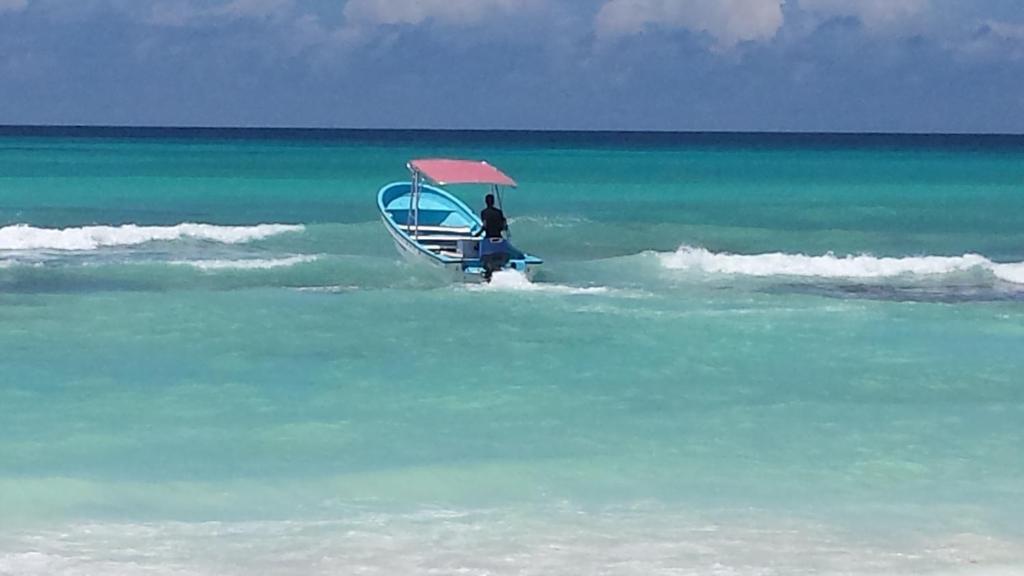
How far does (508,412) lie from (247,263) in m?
11.0

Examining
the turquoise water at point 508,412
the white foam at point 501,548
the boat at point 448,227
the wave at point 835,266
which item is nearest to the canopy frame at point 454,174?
the boat at point 448,227

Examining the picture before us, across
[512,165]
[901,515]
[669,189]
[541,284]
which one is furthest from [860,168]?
[901,515]

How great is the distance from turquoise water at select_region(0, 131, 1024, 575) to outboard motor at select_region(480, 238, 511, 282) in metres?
0.21

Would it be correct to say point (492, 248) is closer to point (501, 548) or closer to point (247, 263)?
point (247, 263)

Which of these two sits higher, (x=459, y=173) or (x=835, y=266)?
(x=459, y=173)

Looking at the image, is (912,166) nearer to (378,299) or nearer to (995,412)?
(378,299)

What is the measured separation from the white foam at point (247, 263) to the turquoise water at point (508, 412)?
0.19 m

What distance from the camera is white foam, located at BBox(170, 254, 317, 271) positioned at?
20.3 metres

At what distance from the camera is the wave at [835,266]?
20500mm

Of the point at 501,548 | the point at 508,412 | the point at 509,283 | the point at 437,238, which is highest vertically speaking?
the point at 437,238

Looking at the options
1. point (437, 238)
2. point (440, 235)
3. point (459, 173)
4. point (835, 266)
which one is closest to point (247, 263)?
point (440, 235)

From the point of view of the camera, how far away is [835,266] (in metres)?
21.1

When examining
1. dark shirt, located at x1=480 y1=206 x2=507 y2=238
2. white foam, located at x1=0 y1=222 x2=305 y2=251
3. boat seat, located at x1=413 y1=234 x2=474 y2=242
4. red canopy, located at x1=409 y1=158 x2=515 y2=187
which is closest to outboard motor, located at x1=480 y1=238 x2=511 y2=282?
dark shirt, located at x1=480 y1=206 x2=507 y2=238

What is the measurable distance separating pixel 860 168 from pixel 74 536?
59.4 meters
